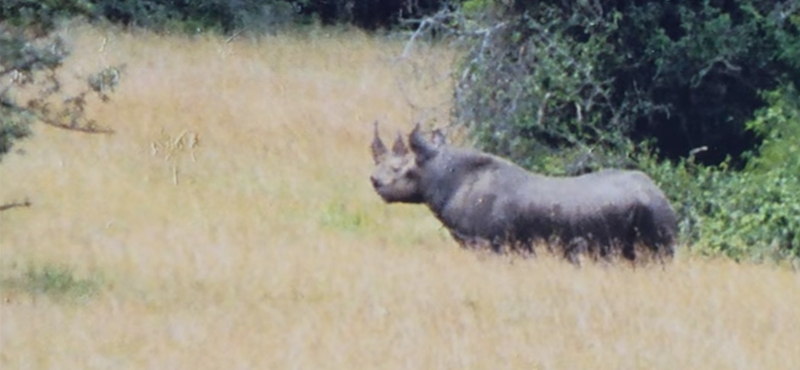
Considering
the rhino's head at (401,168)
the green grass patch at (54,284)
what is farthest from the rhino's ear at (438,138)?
the green grass patch at (54,284)

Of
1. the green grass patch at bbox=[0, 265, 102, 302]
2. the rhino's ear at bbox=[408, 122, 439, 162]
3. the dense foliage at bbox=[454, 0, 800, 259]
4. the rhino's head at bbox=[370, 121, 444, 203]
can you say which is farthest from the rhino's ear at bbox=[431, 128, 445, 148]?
the green grass patch at bbox=[0, 265, 102, 302]

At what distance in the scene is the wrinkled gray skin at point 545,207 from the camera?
533 inches

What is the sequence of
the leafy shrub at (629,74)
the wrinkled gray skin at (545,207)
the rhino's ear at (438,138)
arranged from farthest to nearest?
the leafy shrub at (629,74) < the rhino's ear at (438,138) < the wrinkled gray skin at (545,207)

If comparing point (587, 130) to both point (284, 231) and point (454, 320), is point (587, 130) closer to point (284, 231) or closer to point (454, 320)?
point (284, 231)

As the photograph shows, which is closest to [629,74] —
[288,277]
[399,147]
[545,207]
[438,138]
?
[438,138]

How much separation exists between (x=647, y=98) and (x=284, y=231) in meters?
4.07

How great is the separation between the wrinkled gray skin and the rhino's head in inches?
3.4

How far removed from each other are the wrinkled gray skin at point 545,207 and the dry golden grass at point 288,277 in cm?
34

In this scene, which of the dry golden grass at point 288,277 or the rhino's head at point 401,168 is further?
the rhino's head at point 401,168

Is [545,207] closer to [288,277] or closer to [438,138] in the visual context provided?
[438,138]

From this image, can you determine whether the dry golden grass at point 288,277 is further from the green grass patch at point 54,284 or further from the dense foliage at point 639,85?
the dense foliage at point 639,85

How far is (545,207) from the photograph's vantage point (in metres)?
13.7

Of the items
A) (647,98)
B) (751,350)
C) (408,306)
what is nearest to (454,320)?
(408,306)

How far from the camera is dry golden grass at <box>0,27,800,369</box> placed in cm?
973
